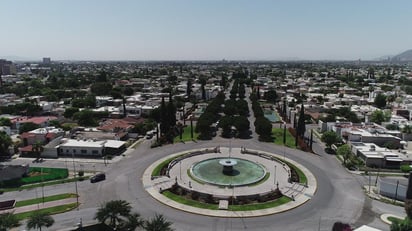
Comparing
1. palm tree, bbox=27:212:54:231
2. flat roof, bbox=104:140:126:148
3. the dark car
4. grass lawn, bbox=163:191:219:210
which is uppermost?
palm tree, bbox=27:212:54:231

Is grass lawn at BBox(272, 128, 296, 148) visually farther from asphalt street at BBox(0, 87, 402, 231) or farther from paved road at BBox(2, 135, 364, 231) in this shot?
paved road at BBox(2, 135, 364, 231)

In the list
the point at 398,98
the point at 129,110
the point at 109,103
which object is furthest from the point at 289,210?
the point at 398,98

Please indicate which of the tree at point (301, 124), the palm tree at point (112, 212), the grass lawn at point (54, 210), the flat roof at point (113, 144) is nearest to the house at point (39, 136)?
the flat roof at point (113, 144)

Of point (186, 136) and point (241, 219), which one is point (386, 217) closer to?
point (241, 219)

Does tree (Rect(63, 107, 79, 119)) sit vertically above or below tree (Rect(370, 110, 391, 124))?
below

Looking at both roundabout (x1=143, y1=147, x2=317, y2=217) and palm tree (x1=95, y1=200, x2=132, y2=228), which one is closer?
palm tree (x1=95, y1=200, x2=132, y2=228)

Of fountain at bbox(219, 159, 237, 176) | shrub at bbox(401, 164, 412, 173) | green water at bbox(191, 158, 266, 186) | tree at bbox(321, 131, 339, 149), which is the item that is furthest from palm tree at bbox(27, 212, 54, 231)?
shrub at bbox(401, 164, 412, 173)

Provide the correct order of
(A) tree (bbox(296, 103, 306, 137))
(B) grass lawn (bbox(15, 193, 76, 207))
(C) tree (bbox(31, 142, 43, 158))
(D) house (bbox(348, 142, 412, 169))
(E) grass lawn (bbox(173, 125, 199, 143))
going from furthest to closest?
(E) grass lawn (bbox(173, 125, 199, 143)) → (A) tree (bbox(296, 103, 306, 137)) → (C) tree (bbox(31, 142, 43, 158)) → (D) house (bbox(348, 142, 412, 169)) → (B) grass lawn (bbox(15, 193, 76, 207))

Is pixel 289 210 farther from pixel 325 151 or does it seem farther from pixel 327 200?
pixel 325 151

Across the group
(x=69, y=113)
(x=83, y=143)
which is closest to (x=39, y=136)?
(x=83, y=143)
